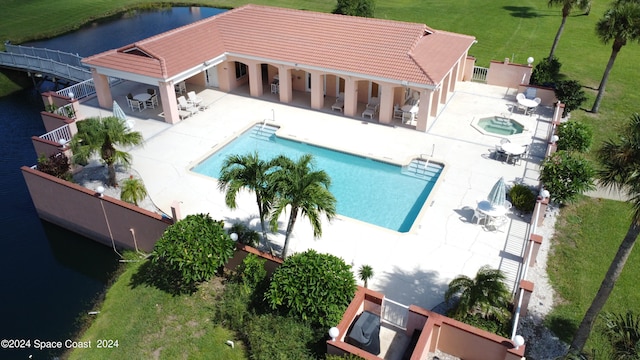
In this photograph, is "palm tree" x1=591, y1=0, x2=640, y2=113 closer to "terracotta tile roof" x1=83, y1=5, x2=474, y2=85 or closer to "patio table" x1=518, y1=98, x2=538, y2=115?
"patio table" x1=518, y1=98, x2=538, y2=115

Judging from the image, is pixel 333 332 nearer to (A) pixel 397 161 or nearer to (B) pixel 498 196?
(B) pixel 498 196

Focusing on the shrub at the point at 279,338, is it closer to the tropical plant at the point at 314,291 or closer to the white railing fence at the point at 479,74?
the tropical plant at the point at 314,291

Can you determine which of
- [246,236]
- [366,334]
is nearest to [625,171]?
[366,334]

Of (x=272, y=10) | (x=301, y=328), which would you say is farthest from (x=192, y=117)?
(x=301, y=328)

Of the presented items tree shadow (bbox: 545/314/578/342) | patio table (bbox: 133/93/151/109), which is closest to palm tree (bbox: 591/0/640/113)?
tree shadow (bbox: 545/314/578/342)

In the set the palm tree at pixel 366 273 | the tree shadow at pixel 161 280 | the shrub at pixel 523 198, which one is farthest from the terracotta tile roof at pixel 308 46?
the palm tree at pixel 366 273
